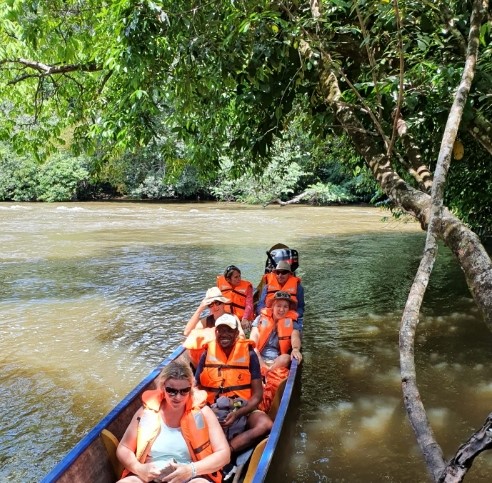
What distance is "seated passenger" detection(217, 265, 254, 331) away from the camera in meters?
6.91

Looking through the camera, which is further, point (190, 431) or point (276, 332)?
point (276, 332)

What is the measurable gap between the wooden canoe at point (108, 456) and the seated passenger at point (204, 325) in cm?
68

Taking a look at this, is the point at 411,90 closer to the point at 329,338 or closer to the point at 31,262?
the point at 329,338

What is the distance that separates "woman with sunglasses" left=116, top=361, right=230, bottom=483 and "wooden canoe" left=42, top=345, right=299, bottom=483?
0.55 ft

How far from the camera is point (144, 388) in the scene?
406cm

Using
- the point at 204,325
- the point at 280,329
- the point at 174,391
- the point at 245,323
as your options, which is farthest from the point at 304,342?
the point at 174,391

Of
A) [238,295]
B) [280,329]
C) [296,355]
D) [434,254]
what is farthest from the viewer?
[238,295]

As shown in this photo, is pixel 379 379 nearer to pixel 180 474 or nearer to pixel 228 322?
pixel 228 322

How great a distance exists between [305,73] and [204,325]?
9.28 feet

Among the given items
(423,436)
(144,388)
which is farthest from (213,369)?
(423,436)

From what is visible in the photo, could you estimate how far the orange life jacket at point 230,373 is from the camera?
163 inches

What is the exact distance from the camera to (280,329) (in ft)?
18.0

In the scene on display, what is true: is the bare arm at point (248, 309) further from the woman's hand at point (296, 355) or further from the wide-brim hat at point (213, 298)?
the woman's hand at point (296, 355)

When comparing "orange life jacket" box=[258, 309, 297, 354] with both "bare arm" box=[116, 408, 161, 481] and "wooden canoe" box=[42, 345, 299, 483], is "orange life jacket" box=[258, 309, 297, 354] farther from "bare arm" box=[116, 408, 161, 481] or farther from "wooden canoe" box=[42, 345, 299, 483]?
"bare arm" box=[116, 408, 161, 481]
